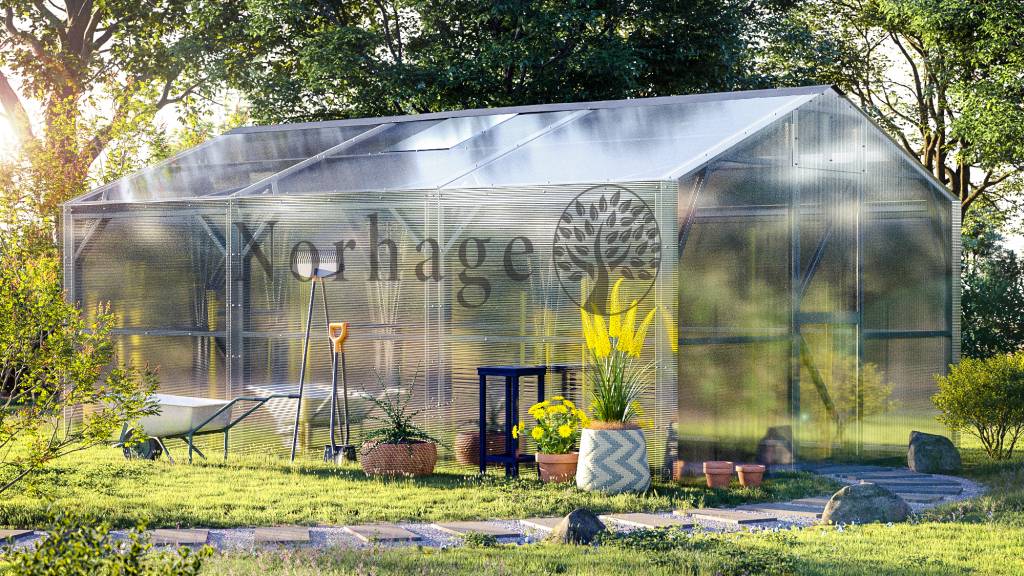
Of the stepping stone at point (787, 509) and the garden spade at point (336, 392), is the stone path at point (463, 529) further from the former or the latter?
the garden spade at point (336, 392)

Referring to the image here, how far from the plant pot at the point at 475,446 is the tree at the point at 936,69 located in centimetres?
979

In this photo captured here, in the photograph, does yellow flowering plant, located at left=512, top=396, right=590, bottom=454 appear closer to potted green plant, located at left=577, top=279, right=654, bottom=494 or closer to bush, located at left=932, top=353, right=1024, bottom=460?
potted green plant, located at left=577, top=279, right=654, bottom=494

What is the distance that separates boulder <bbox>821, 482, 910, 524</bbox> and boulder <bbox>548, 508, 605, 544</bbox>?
5.42 ft

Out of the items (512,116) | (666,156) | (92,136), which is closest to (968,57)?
(512,116)

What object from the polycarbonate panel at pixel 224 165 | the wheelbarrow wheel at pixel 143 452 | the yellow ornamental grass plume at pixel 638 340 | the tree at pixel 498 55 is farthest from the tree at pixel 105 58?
the yellow ornamental grass plume at pixel 638 340

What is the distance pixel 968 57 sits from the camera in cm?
1802

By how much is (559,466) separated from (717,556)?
312 cm

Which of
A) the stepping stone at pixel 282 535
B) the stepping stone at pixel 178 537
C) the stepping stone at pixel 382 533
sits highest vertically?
the stepping stone at pixel 178 537

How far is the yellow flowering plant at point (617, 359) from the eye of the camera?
28.9 feet

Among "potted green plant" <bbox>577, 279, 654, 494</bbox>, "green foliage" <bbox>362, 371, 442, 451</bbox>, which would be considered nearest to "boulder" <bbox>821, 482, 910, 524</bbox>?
"potted green plant" <bbox>577, 279, 654, 494</bbox>

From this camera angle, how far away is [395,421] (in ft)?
32.3

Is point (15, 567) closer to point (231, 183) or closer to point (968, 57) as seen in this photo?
point (231, 183)

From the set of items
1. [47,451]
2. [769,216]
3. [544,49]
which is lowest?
[47,451]

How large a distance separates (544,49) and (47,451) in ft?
36.1
